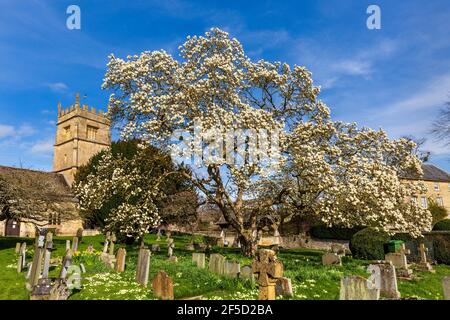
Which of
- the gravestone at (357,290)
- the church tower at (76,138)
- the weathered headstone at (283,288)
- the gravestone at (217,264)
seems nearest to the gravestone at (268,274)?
the weathered headstone at (283,288)

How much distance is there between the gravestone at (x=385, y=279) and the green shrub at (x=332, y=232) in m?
27.6

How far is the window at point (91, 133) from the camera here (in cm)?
7432

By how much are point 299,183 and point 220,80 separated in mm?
7311

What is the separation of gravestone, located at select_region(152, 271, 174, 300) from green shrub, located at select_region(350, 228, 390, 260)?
63.7ft

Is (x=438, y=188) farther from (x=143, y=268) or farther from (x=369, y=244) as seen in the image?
(x=143, y=268)

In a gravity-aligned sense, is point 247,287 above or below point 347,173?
below

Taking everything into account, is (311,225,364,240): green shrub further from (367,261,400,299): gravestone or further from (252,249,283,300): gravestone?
(252,249,283,300): gravestone

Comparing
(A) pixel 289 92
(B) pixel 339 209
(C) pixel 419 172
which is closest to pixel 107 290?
(B) pixel 339 209

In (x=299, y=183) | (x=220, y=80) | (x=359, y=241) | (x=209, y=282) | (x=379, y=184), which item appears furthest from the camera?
(x=359, y=241)

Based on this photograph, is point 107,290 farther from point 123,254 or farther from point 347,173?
point 347,173

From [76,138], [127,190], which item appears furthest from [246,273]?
[76,138]

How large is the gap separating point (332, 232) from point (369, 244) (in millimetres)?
15285

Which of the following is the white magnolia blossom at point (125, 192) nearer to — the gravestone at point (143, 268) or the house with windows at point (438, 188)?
the gravestone at point (143, 268)

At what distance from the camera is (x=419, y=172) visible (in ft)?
65.2
